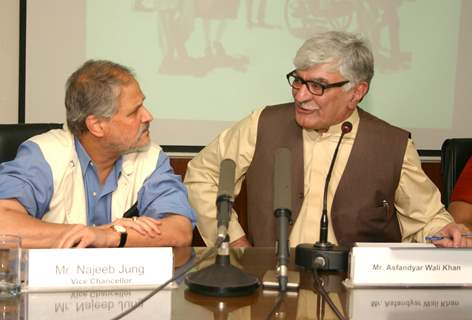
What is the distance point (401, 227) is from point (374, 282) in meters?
1.14

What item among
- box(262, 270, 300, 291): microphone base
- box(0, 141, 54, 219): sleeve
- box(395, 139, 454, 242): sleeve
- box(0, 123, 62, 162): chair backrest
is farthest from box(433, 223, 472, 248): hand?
box(0, 123, 62, 162): chair backrest

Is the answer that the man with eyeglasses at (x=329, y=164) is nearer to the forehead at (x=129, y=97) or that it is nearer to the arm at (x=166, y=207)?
the arm at (x=166, y=207)

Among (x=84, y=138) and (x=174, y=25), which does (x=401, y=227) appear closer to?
(x=84, y=138)

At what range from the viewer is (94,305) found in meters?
1.69

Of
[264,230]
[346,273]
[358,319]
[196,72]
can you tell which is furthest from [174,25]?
[358,319]

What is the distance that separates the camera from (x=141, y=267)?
183 cm

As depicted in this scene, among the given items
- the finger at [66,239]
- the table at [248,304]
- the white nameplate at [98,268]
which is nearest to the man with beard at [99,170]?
the finger at [66,239]

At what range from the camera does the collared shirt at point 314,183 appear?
2.92m

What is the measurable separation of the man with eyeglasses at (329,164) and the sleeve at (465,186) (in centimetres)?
27

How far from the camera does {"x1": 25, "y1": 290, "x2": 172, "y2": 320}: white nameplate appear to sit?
5.31 ft

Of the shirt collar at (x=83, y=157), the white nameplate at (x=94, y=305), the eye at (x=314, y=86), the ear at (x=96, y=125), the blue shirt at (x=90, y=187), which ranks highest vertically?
the eye at (x=314, y=86)

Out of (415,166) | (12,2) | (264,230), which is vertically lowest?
(264,230)

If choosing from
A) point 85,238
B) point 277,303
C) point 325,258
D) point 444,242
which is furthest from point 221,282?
point 444,242

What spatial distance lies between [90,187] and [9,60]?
4.72 feet
